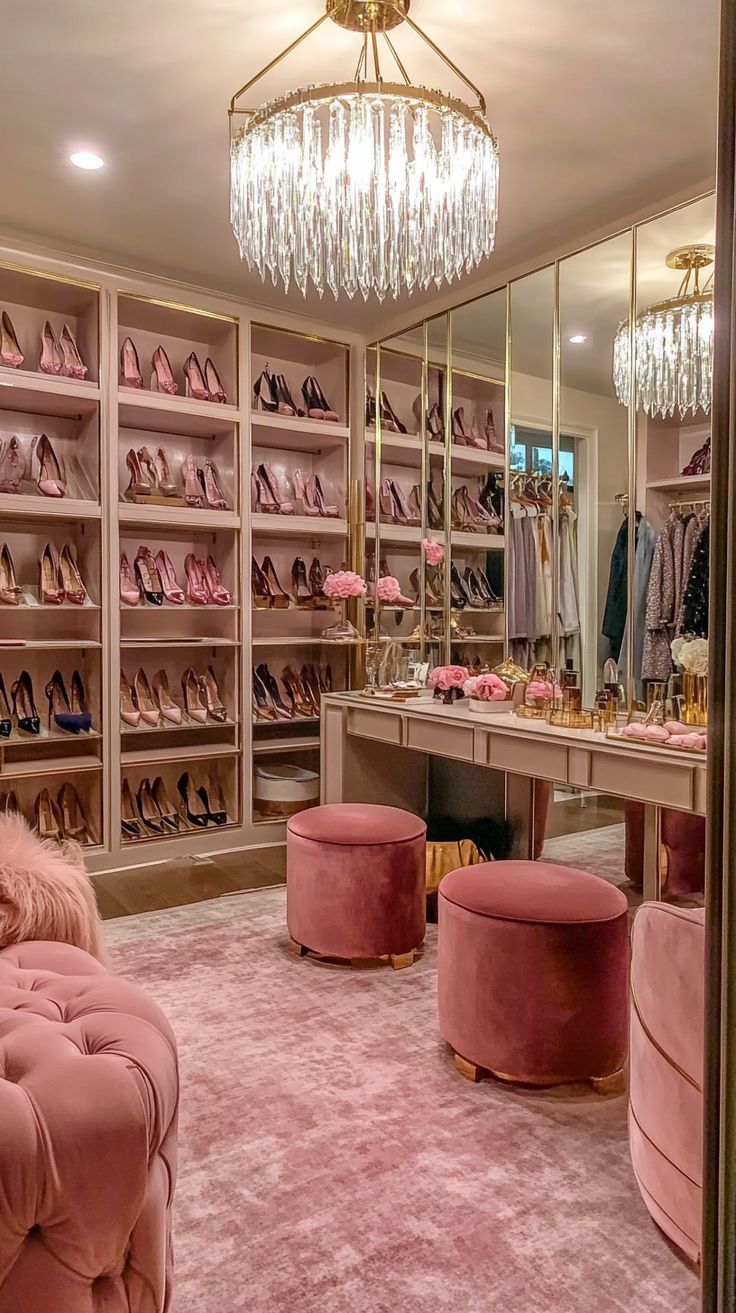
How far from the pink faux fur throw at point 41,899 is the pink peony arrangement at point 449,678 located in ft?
6.42

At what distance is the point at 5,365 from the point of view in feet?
12.3

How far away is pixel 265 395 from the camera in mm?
4527

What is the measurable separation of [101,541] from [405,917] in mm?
2202

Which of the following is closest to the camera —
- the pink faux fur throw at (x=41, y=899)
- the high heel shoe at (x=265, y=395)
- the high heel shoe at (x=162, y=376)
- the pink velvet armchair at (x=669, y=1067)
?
the pink velvet armchair at (x=669, y=1067)

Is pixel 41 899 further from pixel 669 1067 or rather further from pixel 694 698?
pixel 694 698

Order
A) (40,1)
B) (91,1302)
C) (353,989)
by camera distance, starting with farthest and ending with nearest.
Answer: (353,989), (40,1), (91,1302)

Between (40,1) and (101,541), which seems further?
(101,541)

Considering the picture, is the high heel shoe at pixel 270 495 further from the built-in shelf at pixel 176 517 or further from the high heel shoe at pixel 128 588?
the high heel shoe at pixel 128 588

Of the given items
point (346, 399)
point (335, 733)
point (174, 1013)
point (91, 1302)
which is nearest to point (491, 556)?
point (335, 733)

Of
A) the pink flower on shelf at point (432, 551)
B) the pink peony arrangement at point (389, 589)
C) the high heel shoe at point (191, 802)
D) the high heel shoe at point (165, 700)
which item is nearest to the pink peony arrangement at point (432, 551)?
the pink flower on shelf at point (432, 551)

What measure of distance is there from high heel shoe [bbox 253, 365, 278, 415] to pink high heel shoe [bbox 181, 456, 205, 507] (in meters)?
0.47

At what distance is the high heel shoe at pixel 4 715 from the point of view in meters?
3.83

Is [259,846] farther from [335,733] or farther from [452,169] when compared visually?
[452,169]

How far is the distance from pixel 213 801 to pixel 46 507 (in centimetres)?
171
